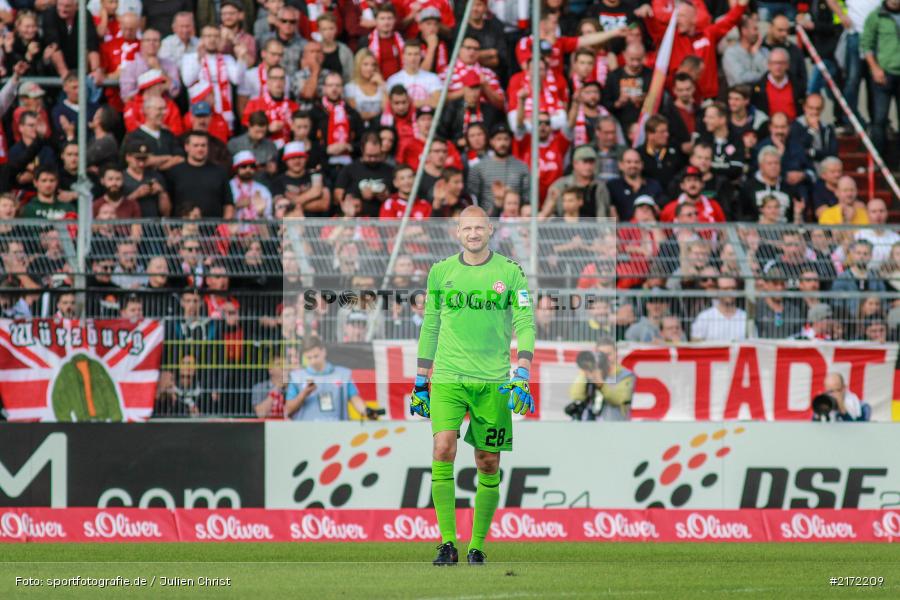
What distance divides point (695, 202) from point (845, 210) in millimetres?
1989

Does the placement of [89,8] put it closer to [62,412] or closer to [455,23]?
[455,23]

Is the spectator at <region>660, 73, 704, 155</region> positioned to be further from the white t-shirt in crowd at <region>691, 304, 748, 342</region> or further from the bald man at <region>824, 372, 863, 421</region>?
the bald man at <region>824, 372, 863, 421</region>

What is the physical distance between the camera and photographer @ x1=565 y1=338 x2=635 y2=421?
15641 millimetres

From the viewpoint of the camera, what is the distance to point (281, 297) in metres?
15.2

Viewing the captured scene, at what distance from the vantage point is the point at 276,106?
18797mm

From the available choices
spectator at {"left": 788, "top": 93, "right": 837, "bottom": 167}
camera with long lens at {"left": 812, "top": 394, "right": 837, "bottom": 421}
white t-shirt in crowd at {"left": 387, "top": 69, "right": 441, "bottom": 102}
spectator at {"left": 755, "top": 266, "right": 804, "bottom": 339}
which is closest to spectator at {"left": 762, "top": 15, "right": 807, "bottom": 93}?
spectator at {"left": 788, "top": 93, "right": 837, "bottom": 167}

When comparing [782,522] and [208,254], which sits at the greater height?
[208,254]

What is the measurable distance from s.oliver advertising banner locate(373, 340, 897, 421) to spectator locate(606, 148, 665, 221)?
8.67 ft

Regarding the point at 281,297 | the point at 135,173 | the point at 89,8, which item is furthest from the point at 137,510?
the point at 89,8

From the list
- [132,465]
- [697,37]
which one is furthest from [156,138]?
[697,37]

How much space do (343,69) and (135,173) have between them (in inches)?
126

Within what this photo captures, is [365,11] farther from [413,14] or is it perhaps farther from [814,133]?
[814,133]

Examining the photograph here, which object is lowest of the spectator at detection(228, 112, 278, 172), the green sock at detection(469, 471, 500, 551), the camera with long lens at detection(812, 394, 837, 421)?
the camera with long lens at detection(812, 394, 837, 421)

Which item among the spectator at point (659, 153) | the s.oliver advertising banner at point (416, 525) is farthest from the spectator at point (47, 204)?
the spectator at point (659, 153)
